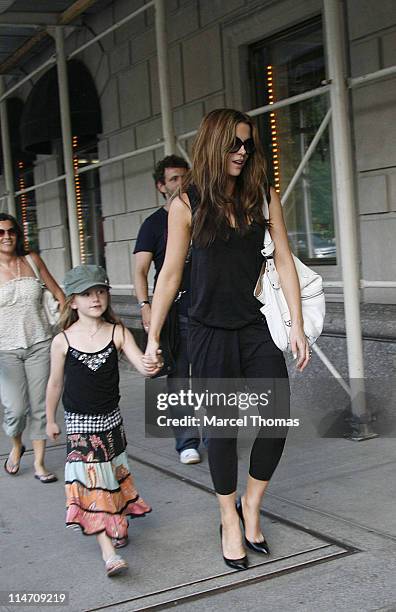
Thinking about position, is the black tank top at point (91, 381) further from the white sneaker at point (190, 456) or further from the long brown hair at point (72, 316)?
the white sneaker at point (190, 456)

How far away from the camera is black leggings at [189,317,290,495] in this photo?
377 centimetres

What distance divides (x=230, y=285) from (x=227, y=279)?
0.09ft

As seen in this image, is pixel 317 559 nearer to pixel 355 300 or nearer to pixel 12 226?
pixel 355 300

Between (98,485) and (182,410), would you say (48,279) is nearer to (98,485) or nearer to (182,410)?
(182,410)

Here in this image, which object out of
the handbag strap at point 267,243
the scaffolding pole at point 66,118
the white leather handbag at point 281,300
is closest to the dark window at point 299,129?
the scaffolding pole at point 66,118

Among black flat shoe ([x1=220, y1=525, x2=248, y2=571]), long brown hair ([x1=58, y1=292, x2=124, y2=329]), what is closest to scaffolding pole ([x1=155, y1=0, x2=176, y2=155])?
long brown hair ([x1=58, y1=292, x2=124, y2=329])

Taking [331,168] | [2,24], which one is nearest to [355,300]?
[331,168]

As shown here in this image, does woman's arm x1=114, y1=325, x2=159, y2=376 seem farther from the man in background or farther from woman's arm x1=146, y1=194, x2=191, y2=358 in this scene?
the man in background

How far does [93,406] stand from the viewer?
403 cm

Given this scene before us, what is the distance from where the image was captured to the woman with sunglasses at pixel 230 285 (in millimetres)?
3729

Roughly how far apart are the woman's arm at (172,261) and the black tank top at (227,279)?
0.05m

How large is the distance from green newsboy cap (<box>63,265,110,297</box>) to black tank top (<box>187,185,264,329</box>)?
0.52 meters

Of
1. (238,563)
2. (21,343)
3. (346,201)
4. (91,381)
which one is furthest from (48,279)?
(238,563)

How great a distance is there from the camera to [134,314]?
9.88 m
